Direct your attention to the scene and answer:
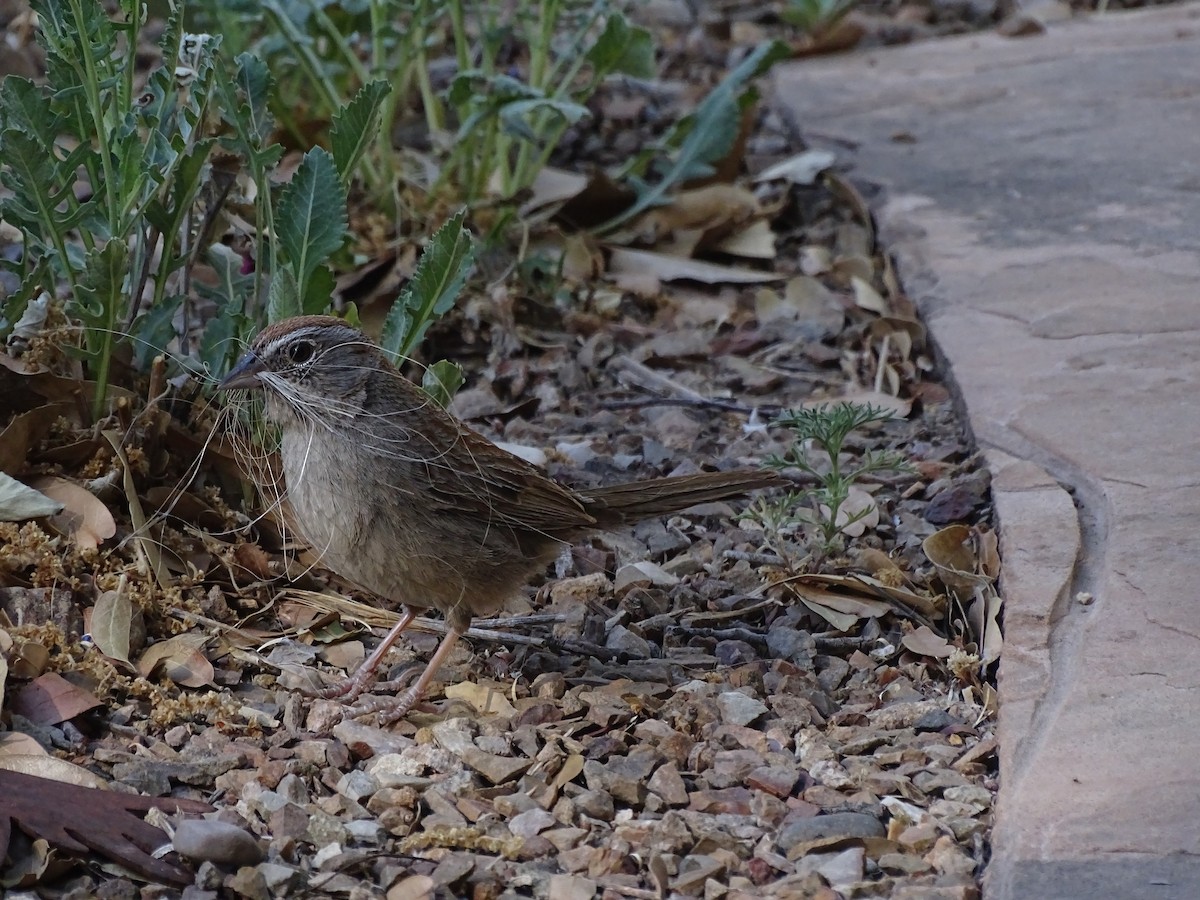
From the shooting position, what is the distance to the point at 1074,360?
475 cm

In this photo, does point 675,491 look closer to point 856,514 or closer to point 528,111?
point 856,514

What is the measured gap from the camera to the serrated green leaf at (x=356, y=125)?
4.11 metres

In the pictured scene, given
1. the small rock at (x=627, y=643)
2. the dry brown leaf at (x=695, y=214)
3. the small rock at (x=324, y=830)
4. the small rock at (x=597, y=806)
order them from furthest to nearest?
the dry brown leaf at (x=695, y=214) → the small rock at (x=627, y=643) → the small rock at (x=597, y=806) → the small rock at (x=324, y=830)

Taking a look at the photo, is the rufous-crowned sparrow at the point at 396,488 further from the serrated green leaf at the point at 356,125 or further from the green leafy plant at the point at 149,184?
the serrated green leaf at the point at 356,125

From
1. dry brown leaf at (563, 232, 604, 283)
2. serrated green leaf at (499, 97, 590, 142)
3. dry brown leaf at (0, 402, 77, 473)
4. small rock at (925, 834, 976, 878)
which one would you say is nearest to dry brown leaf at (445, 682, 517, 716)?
small rock at (925, 834, 976, 878)

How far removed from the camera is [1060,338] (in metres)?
4.90

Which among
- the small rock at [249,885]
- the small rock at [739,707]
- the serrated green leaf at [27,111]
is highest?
the serrated green leaf at [27,111]

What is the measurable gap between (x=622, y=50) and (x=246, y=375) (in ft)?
8.61

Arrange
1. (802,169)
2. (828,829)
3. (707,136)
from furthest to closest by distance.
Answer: (802,169)
(707,136)
(828,829)

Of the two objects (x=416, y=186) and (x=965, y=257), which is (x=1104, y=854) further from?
(x=416, y=186)

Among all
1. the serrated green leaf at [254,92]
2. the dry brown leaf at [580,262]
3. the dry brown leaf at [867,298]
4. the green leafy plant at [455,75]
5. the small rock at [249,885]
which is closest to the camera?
the small rock at [249,885]

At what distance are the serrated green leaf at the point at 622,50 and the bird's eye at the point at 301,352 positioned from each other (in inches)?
94.2

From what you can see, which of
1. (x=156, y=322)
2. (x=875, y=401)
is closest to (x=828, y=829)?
(x=156, y=322)

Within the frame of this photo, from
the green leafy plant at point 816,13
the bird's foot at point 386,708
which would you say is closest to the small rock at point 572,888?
the bird's foot at point 386,708
